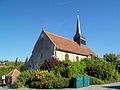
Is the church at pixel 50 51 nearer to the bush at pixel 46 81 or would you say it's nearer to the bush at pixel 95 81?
the bush at pixel 95 81

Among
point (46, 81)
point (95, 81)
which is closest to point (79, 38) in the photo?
point (95, 81)

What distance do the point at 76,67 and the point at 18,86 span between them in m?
11.7

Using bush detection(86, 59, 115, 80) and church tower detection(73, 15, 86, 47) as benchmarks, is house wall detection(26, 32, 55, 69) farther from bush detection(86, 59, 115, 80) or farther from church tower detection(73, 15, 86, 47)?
church tower detection(73, 15, 86, 47)

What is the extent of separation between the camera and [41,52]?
1907 inches

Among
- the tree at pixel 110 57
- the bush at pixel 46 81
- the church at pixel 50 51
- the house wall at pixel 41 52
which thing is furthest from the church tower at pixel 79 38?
the bush at pixel 46 81

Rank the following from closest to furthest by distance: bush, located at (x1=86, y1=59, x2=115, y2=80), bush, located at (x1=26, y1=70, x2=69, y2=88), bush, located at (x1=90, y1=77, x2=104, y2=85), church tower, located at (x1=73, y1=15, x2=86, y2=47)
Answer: bush, located at (x1=26, y1=70, x2=69, y2=88), bush, located at (x1=90, y1=77, x2=104, y2=85), bush, located at (x1=86, y1=59, x2=115, y2=80), church tower, located at (x1=73, y1=15, x2=86, y2=47)

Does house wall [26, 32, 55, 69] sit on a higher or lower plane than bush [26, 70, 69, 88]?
higher

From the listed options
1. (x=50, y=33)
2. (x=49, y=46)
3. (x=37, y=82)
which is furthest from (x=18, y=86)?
(x=50, y=33)

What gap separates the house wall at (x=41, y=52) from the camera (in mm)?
46475

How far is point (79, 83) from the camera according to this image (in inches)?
1358

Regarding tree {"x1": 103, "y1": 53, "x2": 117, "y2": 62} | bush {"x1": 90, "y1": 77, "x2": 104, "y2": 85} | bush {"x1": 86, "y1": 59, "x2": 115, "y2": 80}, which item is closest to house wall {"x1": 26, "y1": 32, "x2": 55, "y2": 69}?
bush {"x1": 86, "y1": 59, "x2": 115, "y2": 80}

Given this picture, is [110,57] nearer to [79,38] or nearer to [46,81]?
[79,38]

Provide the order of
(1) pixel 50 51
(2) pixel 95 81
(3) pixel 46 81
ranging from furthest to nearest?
(1) pixel 50 51, (2) pixel 95 81, (3) pixel 46 81

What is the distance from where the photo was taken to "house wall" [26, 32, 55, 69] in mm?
46475
